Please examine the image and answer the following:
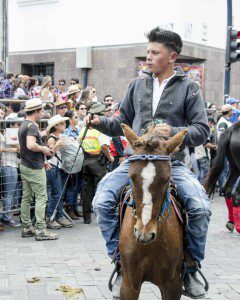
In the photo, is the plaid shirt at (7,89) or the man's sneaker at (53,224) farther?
the plaid shirt at (7,89)

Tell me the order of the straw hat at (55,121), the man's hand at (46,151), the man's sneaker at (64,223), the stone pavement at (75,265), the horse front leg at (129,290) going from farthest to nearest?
the man's sneaker at (64,223) < the straw hat at (55,121) < the man's hand at (46,151) < the stone pavement at (75,265) < the horse front leg at (129,290)

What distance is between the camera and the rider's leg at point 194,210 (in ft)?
16.0

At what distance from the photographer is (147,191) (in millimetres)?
3904

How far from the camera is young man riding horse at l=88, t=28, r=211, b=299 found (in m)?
4.93

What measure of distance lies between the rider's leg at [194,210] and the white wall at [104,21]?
13913 mm

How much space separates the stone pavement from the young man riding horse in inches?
59.0

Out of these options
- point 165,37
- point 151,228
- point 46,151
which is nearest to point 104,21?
point 46,151

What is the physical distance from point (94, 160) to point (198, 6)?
10.6m

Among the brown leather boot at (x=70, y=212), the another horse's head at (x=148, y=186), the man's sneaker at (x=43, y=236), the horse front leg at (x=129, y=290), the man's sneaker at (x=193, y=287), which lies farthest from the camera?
the brown leather boot at (x=70, y=212)

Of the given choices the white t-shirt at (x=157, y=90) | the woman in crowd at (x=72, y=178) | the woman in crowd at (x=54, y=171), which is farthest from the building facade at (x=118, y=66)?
the white t-shirt at (x=157, y=90)

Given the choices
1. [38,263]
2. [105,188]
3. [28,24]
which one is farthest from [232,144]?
[28,24]

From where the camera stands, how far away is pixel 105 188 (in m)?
5.02

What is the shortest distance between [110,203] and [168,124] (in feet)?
2.88

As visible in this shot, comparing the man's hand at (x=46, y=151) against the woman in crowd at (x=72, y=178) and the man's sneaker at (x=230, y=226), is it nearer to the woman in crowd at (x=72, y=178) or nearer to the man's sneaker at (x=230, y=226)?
the woman in crowd at (x=72, y=178)
